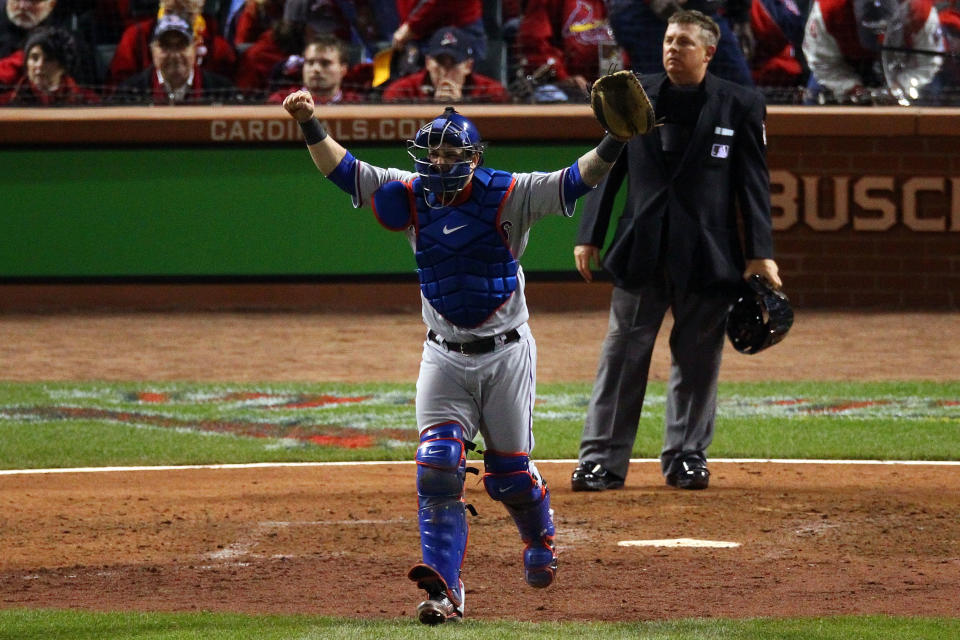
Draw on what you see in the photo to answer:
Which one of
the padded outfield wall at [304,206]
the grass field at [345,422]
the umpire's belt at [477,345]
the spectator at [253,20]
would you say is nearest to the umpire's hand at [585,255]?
the grass field at [345,422]

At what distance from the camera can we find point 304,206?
1418 cm

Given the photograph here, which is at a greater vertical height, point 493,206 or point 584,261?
point 493,206

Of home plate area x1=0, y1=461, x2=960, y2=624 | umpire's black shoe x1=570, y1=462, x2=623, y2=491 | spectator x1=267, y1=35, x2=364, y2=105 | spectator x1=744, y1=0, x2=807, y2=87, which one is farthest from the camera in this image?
spectator x1=744, y1=0, x2=807, y2=87

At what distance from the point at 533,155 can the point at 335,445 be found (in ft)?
18.0

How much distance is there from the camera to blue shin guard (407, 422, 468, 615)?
509 centimetres

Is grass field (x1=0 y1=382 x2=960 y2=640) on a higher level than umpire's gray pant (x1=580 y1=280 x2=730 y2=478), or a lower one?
lower

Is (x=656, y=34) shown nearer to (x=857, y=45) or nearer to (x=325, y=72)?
(x=857, y=45)

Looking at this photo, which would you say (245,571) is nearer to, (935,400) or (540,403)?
(540,403)

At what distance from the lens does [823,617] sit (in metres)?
5.16

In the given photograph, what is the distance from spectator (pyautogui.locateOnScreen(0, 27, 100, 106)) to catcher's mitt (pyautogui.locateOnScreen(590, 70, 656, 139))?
9.58 metres

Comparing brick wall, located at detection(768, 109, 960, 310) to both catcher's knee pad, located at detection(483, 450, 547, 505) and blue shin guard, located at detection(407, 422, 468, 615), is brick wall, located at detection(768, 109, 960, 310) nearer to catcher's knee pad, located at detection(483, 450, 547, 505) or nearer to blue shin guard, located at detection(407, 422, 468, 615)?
catcher's knee pad, located at detection(483, 450, 547, 505)

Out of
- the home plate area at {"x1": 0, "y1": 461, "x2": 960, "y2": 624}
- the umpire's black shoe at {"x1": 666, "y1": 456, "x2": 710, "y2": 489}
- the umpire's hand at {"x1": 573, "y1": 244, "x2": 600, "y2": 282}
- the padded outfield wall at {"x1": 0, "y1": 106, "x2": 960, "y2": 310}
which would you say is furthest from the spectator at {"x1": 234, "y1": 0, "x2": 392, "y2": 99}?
the umpire's black shoe at {"x1": 666, "y1": 456, "x2": 710, "y2": 489}

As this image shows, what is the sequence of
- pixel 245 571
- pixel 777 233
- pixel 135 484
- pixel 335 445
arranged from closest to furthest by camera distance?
pixel 245 571, pixel 135 484, pixel 335 445, pixel 777 233

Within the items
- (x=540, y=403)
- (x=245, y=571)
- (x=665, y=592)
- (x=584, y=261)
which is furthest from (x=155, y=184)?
(x=665, y=592)
